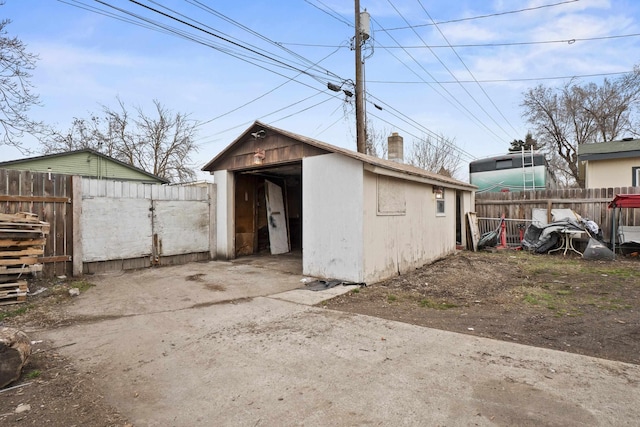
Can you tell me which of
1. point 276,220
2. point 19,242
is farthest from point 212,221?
point 19,242

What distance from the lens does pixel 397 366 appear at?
3.08 meters

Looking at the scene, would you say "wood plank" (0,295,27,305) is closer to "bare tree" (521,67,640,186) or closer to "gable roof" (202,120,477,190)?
"gable roof" (202,120,477,190)

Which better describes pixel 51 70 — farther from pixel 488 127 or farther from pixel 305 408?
pixel 488 127

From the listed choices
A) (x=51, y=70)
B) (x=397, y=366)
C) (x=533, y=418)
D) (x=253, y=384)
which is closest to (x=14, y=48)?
(x=51, y=70)

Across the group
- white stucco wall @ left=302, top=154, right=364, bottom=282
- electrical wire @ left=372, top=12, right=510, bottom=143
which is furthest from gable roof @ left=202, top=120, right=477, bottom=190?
electrical wire @ left=372, top=12, right=510, bottom=143

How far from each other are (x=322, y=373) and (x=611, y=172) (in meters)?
15.5

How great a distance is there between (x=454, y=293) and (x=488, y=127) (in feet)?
61.9

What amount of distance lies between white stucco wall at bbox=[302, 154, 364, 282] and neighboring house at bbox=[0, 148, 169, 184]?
1296 cm

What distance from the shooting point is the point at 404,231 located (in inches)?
314

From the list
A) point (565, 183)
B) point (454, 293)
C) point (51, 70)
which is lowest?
point (454, 293)

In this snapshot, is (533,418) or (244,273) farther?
(244,273)

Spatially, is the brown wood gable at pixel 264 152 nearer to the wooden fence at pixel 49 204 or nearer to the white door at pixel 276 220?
the white door at pixel 276 220

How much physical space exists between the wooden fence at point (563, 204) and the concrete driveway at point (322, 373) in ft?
32.3

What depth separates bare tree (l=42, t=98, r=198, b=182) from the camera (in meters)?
23.1
